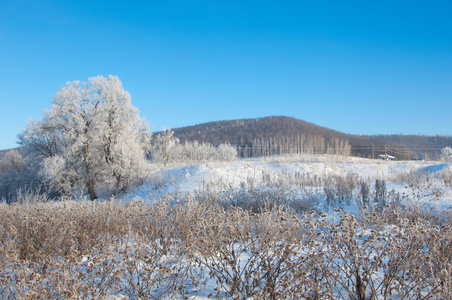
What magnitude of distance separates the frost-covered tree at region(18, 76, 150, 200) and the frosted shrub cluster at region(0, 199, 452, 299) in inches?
543

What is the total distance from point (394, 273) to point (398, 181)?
12365mm

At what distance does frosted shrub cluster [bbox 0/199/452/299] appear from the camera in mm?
2432

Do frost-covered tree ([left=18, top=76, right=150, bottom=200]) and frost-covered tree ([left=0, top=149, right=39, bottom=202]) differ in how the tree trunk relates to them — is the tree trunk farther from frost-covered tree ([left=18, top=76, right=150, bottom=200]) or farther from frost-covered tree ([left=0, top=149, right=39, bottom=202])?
frost-covered tree ([left=0, top=149, right=39, bottom=202])

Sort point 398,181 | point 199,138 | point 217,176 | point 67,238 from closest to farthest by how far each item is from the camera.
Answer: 1. point 67,238
2. point 398,181
3. point 217,176
4. point 199,138

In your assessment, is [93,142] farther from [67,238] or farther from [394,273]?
[394,273]

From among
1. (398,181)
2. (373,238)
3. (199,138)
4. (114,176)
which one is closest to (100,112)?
(114,176)

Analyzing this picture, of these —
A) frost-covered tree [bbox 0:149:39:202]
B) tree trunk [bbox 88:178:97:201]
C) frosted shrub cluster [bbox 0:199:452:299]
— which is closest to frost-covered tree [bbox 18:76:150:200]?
tree trunk [bbox 88:178:97:201]

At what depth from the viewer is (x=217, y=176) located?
16.9 m

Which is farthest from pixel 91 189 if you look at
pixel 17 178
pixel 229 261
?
pixel 229 261

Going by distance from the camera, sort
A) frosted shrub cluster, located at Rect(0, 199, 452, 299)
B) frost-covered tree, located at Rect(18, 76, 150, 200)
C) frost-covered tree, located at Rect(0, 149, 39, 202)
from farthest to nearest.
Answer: frost-covered tree, located at Rect(0, 149, 39, 202)
frost-covered tree, located at Rect(18, 76, 150, 200)
frosted shrub cluster, located at Rect(0, 199, 452, 299)

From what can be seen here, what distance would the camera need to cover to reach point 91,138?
18.9 meters

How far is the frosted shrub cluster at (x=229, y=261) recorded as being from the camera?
2.43 meters

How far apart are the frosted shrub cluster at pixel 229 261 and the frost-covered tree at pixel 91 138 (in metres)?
13.8

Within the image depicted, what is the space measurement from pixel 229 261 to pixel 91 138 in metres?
18.7
